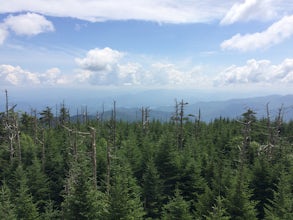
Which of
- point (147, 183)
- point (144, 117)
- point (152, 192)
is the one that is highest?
point (144, 117)

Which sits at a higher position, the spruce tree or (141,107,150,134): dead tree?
(141,107,150,134): dead tree

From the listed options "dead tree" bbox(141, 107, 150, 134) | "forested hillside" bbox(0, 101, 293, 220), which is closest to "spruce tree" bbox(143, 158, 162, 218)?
"forested hillside" bbox(0, 101, 293, 220)

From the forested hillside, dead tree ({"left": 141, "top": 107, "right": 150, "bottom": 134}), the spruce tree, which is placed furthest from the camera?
dead tree ({"left": 141, "top": 107, "right": 150, "bottom": 134})

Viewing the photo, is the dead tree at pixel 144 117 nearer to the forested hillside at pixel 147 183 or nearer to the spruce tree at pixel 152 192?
the forested hillside at pixel 147 183

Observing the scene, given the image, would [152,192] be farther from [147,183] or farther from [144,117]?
[144,117]

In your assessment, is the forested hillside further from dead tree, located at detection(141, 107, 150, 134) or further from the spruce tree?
dead tree, located at detection(141, 107, 150, 134)

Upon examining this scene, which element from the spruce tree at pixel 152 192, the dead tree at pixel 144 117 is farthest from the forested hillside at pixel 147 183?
the dead tree at pixel 144 117

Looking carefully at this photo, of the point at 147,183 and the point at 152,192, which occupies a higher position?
the point at 147,183

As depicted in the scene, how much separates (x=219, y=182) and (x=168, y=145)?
369 inches

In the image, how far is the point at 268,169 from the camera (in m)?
31.4

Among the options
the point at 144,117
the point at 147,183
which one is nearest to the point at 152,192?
the point at 147,183

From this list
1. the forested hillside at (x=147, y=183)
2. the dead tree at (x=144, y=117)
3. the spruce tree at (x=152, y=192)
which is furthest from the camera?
the dead tree at (x=144, y=117)

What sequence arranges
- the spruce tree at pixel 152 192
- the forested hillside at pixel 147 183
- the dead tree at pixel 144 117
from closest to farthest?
the forested hillside at pixel 147 183, the spruce tree at pixel 152 192, the dead tree at pixel 144 117

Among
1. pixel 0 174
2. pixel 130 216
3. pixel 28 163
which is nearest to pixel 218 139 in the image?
pixel 28 163
